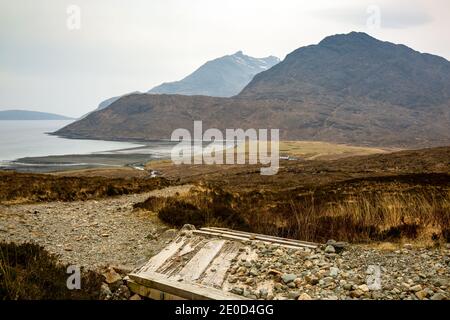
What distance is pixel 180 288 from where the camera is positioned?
6.20m

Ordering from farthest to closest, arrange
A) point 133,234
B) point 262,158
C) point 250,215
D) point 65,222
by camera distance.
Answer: point 262,158, point 250,215, point 65,222, point 133,234

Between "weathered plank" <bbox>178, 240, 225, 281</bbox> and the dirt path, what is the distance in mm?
1486

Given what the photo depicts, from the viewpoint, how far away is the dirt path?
8.80 metres

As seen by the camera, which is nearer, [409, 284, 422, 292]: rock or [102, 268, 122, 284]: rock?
[409, 284, 422, 292]: rock

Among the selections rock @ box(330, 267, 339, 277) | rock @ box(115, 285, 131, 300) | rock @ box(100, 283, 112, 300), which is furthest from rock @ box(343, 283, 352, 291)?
rock @ box(100, 283, 112, 300)

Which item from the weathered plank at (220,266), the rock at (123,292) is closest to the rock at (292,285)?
the weathered plank at (220,266)

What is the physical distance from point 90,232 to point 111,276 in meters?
4.25

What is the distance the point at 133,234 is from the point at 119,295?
4367 millimetres

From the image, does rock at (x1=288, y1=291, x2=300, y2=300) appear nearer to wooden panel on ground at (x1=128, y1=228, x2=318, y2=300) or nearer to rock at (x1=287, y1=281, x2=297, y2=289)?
rock at (x1=287, y1=281, x2=297, y2=289)

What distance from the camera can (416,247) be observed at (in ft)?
26.3

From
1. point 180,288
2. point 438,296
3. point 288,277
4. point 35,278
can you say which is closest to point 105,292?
point 35,278
